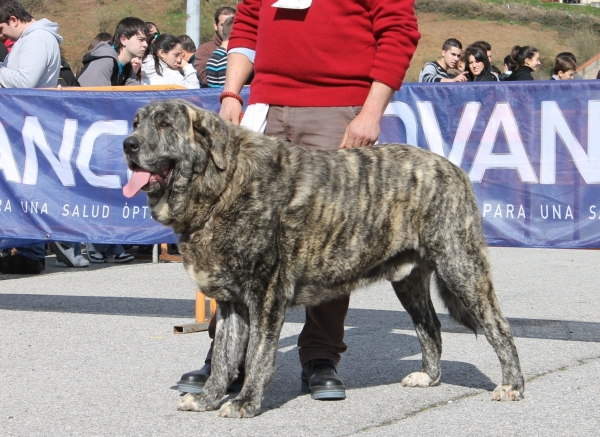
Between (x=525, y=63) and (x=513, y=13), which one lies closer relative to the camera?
(x=525, y=63)

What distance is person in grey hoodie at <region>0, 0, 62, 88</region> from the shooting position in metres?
8.52

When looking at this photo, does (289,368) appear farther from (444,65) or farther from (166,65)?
(444,65)

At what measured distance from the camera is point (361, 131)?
470 cm

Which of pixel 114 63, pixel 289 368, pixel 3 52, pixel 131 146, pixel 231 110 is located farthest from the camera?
pixel 114 63

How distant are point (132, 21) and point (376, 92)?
22.1 feet

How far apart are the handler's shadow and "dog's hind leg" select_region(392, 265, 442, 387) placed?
0.15m

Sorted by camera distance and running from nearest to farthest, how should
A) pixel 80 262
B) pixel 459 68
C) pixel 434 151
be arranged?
pixel 434 151 < pixel 80 262 < pixel 459 68

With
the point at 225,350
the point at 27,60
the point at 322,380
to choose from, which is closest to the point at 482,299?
the point at 322,380

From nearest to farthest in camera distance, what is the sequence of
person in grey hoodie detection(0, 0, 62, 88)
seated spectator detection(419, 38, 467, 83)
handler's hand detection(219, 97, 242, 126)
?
handler's hand detection(219, 97, 242, 126) → person in grey hoodie detection(0, 0, 62, 88) → seated spectator detection(419, 38, 467, 83)

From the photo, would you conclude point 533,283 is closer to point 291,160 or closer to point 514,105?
point 514,105

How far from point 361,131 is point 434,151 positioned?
202 cm

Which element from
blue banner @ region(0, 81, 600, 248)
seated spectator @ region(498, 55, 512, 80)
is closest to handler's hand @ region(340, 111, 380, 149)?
blue banner @ region(0, 81, 600, 248)

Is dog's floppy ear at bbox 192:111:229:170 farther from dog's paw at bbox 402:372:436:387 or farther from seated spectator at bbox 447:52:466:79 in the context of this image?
seated spectator at bbox 447:52:466:79

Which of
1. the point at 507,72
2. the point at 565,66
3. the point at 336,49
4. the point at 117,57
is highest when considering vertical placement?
the point at 336,49
